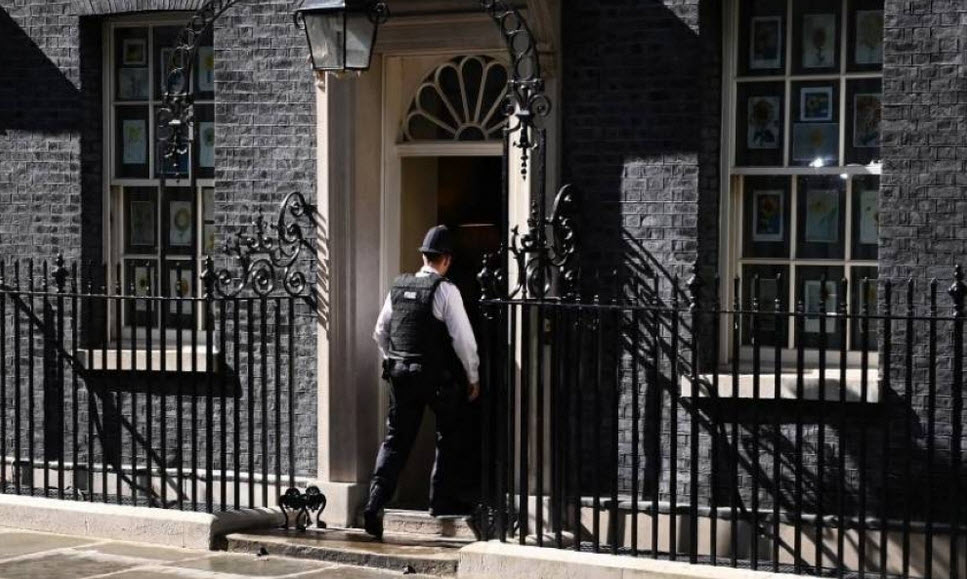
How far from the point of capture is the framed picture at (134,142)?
12570 mm

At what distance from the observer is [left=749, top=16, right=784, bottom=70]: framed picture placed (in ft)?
34.6

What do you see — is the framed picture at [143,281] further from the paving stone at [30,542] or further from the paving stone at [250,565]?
the paving stone at [250,565]

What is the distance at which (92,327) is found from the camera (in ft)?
41.1

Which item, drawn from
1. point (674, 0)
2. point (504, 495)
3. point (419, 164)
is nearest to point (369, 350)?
point (419, 164)

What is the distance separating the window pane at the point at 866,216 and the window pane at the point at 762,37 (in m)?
0.81

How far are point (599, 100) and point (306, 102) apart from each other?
201 cm

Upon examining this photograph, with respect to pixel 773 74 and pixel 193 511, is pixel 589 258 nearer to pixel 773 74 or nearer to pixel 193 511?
pixel 773 74

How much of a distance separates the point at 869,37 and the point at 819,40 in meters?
0.29

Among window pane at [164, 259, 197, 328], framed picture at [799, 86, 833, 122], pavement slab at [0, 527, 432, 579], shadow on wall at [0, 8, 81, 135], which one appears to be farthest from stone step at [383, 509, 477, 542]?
shadow on wall at [0, 8, 81, 135]

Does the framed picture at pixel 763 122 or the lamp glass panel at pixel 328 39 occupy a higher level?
the lamp glass panel at pixel 328 39

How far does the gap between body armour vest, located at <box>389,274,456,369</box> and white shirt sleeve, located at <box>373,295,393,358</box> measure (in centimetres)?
9

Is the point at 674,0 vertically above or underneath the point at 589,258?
above

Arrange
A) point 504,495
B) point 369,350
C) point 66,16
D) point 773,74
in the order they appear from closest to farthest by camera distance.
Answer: point 504,495 < point 773,74 < point 369,350 < point 66,16

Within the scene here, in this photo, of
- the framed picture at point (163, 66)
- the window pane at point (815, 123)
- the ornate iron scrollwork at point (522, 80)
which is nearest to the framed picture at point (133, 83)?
the framed picture at point (163, 66)
